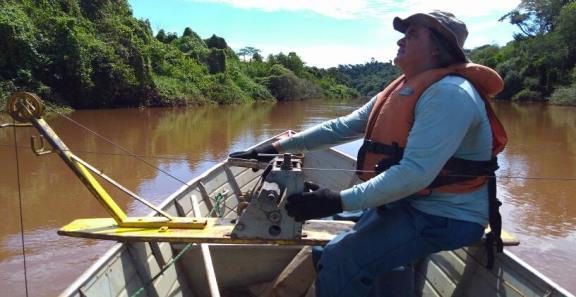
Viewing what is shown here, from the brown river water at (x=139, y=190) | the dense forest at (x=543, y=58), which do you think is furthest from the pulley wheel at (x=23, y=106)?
the dense forest at (x=543, y=58)

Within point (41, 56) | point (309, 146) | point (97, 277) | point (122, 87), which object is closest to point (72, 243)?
point (97, 277)

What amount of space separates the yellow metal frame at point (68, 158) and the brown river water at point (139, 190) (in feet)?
1.37

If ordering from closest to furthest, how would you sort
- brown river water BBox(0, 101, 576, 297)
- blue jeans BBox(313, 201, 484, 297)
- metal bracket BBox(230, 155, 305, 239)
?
blue jeans BBox(313, 201, 484, 297)
metal bracket BBox(230, 155, 305, 239)
brown river water BBox(0, 101, 576, 297)

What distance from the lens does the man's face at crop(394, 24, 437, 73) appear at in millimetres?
2201

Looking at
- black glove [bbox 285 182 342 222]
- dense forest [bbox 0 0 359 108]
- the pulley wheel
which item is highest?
dense forest [bbox 0 0 359 108]

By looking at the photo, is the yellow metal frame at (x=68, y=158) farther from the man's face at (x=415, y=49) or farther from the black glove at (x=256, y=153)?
the man's face at (x=415, y=49)

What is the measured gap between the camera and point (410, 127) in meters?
2.17

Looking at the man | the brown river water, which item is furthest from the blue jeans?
the brown river water

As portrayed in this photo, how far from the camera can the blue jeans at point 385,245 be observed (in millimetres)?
2150

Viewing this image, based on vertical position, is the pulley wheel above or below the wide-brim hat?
below

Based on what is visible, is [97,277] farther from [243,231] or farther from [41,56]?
[41,56]

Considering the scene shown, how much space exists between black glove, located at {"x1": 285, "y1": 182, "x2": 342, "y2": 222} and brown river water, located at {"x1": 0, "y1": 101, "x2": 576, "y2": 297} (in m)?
1.58

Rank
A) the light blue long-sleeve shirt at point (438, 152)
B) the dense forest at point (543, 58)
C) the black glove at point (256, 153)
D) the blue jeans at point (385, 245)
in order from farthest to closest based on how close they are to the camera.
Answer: the dense forest at point (543, 58)
the black glove at point (256, 153)
the blue jeans at point (385, 245)
the light blue long-sleeve shirt at point (438, 152)

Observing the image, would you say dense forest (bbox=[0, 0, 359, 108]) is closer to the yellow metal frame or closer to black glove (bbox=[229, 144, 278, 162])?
the yellow metal frame
